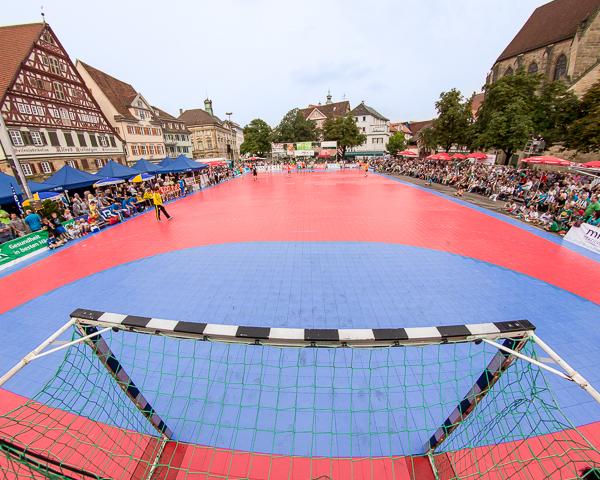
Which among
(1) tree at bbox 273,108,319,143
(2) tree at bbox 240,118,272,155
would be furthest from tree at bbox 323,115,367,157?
(2) tree at bbox 240,118,272,155

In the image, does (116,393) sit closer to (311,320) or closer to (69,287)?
(311,320)

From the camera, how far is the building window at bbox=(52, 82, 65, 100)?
23.7 meters

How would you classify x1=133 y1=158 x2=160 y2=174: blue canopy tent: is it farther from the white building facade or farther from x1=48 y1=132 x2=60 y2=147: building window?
the white building facade

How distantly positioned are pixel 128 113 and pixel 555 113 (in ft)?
158

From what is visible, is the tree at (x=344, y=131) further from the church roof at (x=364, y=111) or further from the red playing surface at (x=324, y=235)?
the red playing surface at (x=324, y=235)

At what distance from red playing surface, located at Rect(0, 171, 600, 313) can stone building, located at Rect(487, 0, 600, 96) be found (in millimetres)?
28906

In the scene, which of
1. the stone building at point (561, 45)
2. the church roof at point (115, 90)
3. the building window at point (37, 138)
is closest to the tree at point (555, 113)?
the stone building at point (561, 45)

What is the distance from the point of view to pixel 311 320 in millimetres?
5906

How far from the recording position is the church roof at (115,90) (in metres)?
32.6

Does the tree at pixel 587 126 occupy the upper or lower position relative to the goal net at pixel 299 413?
upper

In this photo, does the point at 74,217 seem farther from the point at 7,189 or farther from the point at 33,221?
the point at 7,189

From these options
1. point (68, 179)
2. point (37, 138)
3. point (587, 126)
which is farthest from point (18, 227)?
point (587, 126)

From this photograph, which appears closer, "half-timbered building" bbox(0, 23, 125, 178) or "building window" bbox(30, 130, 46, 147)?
"half-timbered building" bbox(0, 23, 125, 178)

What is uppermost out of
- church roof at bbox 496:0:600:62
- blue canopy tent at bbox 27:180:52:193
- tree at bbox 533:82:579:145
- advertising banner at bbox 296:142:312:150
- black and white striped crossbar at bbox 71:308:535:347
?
church roof at bbox 496:0:600:62
